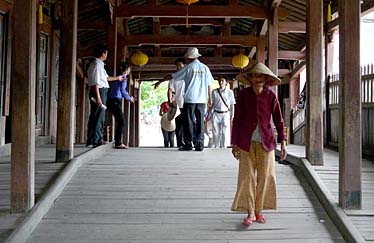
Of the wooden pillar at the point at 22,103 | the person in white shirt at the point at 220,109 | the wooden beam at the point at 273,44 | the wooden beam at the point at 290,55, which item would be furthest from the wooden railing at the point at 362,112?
the wooden pillar at the point at 22,103

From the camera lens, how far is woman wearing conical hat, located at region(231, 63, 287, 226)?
3840mm

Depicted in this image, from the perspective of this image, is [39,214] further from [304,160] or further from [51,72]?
[51,72]

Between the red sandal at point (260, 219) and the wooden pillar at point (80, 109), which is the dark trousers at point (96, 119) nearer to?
the red sandal at point (260, 219)

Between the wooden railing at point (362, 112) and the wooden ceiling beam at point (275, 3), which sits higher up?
the wooden ceiling beam at point (275, 3)

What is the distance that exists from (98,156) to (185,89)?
1.62m

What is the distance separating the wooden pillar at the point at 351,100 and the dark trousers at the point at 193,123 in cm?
280

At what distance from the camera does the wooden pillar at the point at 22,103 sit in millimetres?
3805

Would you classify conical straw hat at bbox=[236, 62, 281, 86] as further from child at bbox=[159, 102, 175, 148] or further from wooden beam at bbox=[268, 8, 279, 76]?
child at bbox=[159, 102, 175, 148]

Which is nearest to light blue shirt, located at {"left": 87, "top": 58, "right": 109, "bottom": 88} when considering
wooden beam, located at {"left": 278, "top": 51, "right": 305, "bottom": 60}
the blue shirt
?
the blue shirt

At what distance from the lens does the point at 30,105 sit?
12.5 ft

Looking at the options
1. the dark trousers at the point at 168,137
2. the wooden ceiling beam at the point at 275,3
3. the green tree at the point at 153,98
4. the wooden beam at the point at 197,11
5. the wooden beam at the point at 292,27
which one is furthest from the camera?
the green tree at the point at 153,98

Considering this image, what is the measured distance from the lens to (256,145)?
3.86m

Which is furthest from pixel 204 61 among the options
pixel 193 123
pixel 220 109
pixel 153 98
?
pixel 153 98

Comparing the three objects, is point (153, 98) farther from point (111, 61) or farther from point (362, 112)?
point (362, 112)
